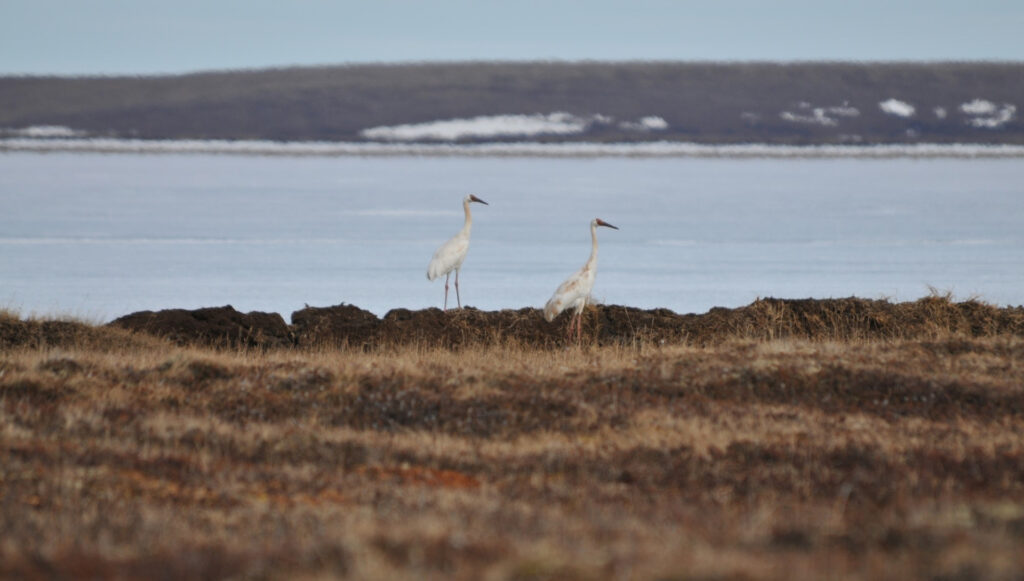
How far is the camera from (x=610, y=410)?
39.9 feet

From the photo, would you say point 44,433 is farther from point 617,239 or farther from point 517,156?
point 517,156

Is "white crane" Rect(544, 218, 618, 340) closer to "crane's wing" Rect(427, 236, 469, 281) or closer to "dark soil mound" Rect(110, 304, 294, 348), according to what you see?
"crane's wing" Rect(427, 236, 469, 281)

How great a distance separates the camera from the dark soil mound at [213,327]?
1873 cm

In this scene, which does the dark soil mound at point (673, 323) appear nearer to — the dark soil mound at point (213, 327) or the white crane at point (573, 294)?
the dark soil mound at point (213, 327)

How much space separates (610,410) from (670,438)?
1.21m

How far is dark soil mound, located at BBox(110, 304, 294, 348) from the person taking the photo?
18.7 meters

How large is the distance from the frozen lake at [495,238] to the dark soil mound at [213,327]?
1081mm

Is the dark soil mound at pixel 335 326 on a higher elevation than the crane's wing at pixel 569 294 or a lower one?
lower

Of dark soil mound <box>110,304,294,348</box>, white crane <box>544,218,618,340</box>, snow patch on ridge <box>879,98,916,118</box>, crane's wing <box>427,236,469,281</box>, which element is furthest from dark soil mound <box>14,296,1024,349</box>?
snow patch on ridge <box>879,98,916,118</box>

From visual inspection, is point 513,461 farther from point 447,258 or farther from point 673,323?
point 447,258

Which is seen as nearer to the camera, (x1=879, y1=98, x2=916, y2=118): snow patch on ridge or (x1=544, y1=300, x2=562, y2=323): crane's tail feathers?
(x1=544, y1=300, x2=562, y2=323): crane's tail feathers

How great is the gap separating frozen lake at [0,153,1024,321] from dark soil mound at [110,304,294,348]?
1081mm

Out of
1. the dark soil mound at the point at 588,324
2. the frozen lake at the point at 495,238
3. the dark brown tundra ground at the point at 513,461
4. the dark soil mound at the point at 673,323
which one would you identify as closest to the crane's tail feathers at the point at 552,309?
the dark brown tundra ground at the point at 513,461

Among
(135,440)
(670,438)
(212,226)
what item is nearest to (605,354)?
A: (670,438)
